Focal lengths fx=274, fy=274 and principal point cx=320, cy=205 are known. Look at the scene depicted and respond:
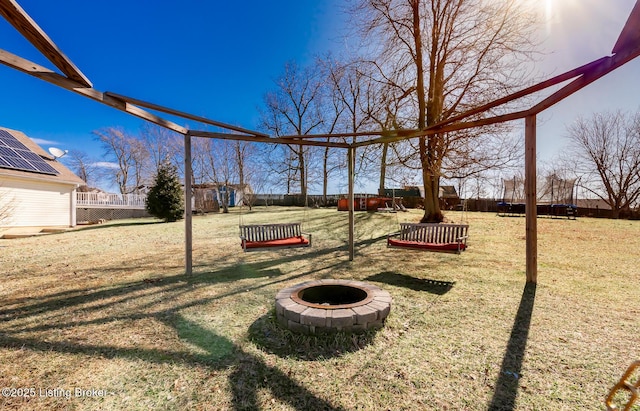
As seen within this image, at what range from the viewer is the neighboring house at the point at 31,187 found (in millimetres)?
12070

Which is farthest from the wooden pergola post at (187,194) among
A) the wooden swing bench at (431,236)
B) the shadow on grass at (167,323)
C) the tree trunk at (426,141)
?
the tree trunk at (426,141)

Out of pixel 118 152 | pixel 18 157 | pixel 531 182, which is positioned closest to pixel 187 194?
pixel 531 182

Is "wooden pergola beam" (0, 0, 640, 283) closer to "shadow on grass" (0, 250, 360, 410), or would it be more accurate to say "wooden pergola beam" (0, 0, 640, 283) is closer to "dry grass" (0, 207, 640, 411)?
"shadow on grass" (0, 250, 360, 410)

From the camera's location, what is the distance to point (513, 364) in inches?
104

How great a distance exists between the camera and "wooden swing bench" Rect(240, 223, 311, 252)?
19.0 feet

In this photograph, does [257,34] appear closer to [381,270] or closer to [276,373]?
[381,270]

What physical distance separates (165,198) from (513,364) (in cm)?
1699

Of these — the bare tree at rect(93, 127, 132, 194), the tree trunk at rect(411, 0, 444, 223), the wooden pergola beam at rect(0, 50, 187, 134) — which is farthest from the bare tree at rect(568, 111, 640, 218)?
the bare tree at rect(93, 127, 132, 194)

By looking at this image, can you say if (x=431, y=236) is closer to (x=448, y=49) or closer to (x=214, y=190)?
(x=448, y=49)

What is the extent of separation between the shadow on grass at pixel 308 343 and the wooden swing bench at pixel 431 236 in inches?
112

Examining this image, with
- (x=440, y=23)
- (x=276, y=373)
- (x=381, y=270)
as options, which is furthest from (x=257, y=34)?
(x=276, y=373)

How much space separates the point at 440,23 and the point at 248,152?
19090mm

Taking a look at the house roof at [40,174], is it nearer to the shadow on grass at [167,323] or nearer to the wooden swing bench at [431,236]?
the shadow on grass at [167,323]

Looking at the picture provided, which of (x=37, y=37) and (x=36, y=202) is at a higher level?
(x=37, y=37)
